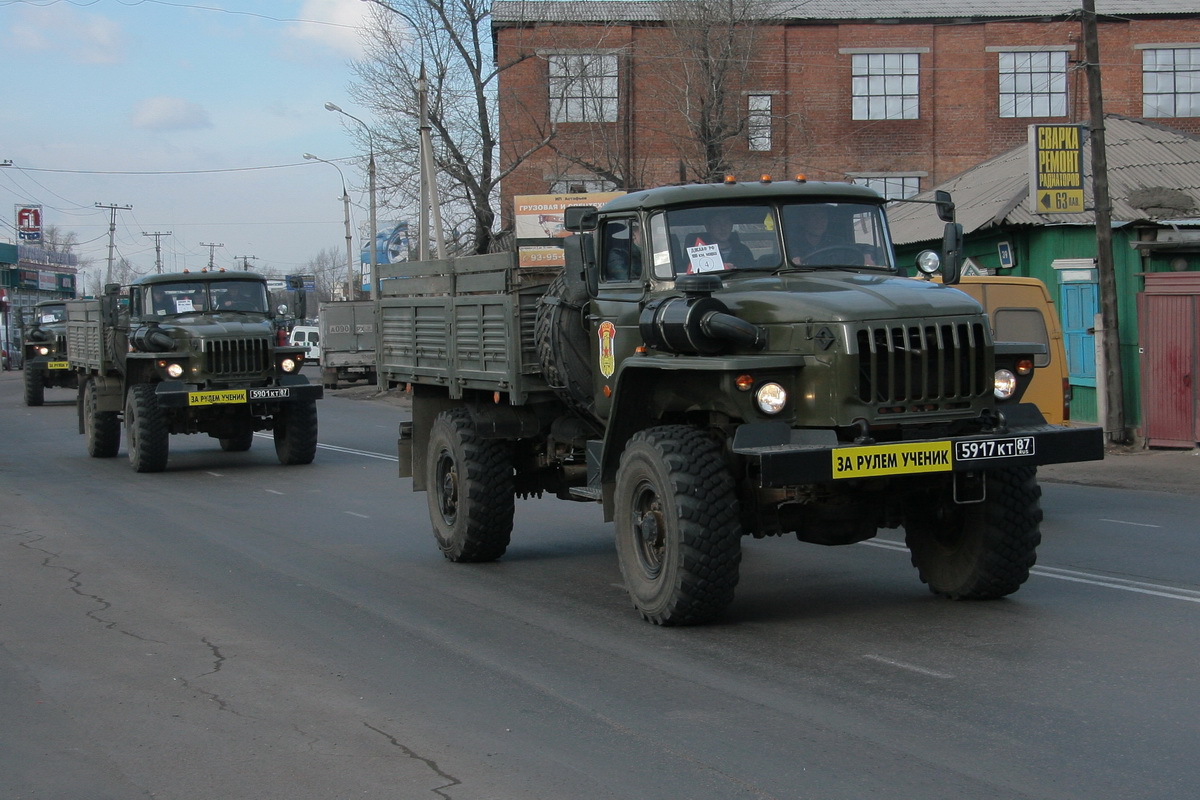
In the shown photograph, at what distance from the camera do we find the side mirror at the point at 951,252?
8.75 m

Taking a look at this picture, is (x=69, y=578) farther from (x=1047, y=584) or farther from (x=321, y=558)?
(x=1047, y=584)

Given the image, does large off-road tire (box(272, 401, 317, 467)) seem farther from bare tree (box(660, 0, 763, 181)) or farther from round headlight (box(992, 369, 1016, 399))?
bare tree (box(660, 0, 763, 181))

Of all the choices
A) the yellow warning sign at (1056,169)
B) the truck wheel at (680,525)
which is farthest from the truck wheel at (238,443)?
the truck wheel at (680,525)

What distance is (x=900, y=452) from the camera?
701cm

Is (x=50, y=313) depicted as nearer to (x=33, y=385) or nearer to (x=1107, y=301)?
(x=33, y=385)

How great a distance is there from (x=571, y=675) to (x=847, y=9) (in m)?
39.1

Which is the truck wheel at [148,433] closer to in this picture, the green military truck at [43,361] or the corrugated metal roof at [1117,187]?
the corrugated metal roof at [1117,187]

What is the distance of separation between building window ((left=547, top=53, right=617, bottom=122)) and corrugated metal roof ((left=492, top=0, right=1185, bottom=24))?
4.10 ft

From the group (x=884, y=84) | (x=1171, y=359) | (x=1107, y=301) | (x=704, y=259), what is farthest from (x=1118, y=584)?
(x=884, y=84)

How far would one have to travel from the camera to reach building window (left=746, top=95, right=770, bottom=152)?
41406 mm

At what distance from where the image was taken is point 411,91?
40.1 metres

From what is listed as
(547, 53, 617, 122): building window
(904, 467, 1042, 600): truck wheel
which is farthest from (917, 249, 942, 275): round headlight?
(547, 53, 617, 122): building window

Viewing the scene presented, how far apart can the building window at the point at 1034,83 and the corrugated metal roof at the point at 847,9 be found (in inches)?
54.2

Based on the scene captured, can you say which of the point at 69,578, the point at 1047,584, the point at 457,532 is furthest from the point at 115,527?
the point at 1047,584
